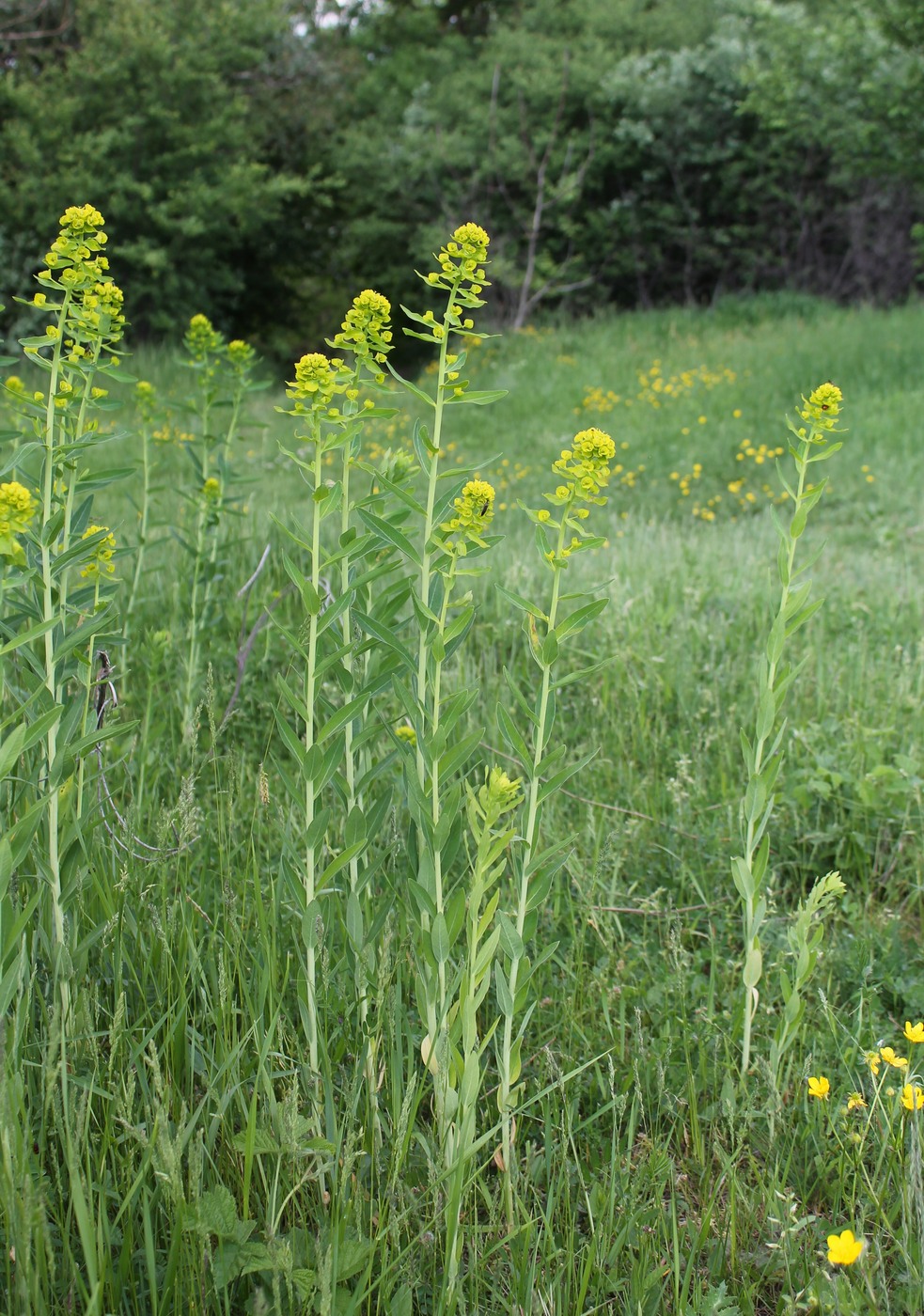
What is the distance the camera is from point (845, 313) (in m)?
10.6

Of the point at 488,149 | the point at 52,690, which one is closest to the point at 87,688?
the point at 52,690

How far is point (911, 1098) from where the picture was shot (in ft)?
4.43

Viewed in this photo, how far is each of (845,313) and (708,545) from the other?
7284 mm

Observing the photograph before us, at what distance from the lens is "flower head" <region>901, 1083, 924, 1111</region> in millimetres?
1326

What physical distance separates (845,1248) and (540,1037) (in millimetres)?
636

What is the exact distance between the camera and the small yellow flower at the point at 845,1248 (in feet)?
3.47

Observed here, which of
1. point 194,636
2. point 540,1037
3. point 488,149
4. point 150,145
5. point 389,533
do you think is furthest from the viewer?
point 488,149

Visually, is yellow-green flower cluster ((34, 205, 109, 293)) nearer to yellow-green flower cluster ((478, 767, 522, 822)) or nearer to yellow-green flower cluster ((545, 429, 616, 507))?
yellow-green flower cluster ((545, 429, 616, 507))

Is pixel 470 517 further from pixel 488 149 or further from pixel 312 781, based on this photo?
pixel 488 149

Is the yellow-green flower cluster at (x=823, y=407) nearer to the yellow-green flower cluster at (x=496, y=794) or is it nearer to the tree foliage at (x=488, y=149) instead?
the yellow-green flower cluster at (x=496, y=794)

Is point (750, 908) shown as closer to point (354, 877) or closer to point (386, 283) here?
point (354, 877)

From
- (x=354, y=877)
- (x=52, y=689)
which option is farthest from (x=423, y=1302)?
(x=52, y=689)

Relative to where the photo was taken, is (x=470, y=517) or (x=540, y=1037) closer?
(x=470, y=517)

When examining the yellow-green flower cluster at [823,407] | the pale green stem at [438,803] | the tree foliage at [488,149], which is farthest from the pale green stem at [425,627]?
the tree foliage at [488,149]
